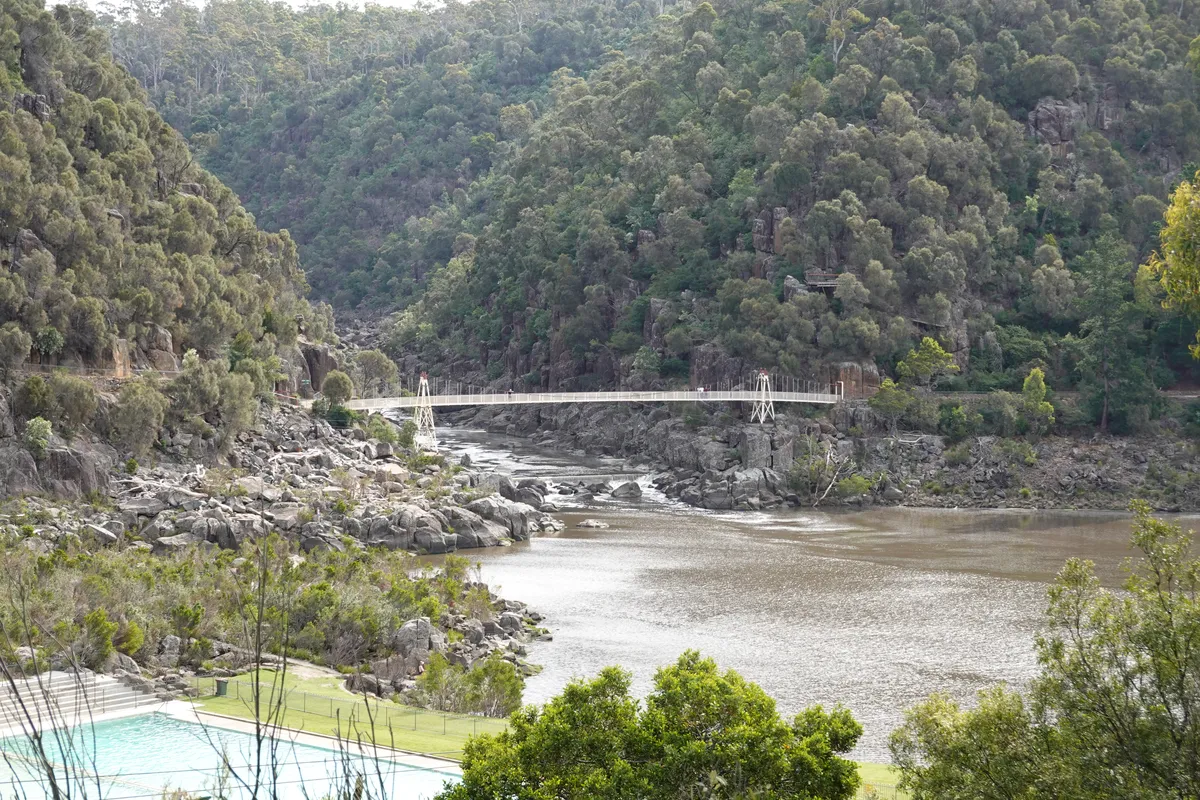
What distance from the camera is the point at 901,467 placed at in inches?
2511

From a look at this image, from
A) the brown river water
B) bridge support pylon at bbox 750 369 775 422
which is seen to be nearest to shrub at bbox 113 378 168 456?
the brown river water

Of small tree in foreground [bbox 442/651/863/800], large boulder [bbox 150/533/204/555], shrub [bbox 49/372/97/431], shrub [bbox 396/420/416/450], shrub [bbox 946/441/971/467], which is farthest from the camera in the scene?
shrub [bbox 946/441/971/467]

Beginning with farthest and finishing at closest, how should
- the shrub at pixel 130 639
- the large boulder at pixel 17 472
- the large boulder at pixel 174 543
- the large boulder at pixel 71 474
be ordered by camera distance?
the large boulder at pixel 71 474 < the large boulder at pixel 17 472 < the large boulder at pixel 174 543 < the shrub at pixel 130 639

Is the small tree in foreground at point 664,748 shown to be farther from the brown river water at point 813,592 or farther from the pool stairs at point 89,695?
the pool stairs at point 89,695

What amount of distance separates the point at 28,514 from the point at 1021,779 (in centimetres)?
3335

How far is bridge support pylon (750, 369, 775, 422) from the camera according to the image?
66.4 metres

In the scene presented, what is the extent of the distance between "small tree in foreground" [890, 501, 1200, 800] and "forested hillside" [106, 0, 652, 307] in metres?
105

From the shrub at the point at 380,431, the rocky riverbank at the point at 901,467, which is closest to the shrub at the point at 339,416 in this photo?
the shrub at the point at 380,431

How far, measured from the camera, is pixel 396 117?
132750mm

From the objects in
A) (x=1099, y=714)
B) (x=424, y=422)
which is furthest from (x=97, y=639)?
(x=424, y=422)

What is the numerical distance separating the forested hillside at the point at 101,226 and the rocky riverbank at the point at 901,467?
2122 centimetres

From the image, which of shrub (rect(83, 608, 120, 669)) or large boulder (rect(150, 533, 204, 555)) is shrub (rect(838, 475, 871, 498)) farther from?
shrub (rect(83, 608, 120, 669))

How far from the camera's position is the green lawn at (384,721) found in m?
19.5

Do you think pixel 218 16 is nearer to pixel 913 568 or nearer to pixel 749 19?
pixel 749 19
